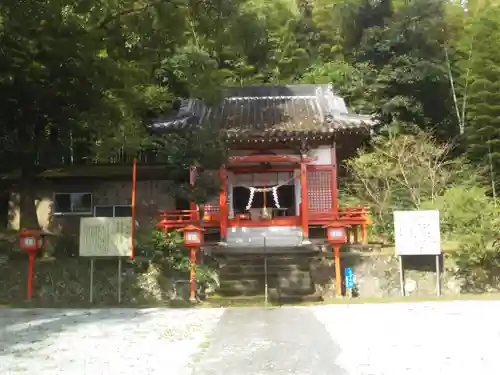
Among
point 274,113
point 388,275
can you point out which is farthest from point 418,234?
point 274,113

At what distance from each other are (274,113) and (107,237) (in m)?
6.49

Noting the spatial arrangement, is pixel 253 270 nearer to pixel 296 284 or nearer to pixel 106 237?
pixel 296 284

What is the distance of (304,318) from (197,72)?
6121 millimetres

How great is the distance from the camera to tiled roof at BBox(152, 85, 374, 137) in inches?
528

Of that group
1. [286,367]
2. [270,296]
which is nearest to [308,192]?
[270,296]

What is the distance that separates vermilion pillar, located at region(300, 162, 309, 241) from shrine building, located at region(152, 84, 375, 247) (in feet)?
0.09

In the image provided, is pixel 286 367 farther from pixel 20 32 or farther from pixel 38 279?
pixel 38 279

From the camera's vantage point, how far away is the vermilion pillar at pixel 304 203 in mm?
13484

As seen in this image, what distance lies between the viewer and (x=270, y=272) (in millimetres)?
12289

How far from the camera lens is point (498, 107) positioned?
1989 centimetres

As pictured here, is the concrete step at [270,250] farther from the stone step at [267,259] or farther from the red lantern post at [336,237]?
the red lantern post at [336,237]

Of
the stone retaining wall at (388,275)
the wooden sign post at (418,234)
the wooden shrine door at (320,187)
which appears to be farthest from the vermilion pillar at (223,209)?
the wooden sign post at (418,234)

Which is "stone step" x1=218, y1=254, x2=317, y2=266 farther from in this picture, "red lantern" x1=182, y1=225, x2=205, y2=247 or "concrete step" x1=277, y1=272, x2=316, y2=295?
"red lantern" x1=182, y1=225, x2=205, y2=247

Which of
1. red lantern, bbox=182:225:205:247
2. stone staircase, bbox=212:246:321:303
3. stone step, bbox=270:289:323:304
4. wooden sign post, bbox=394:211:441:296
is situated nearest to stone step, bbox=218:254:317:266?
stone staircase, bbox=212:246:321:303
